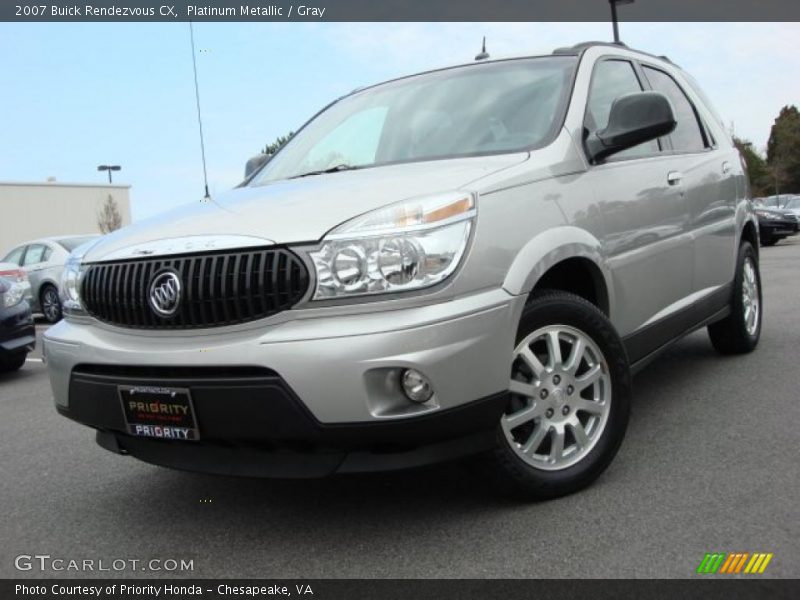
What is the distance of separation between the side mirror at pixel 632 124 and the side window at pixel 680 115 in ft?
3.23

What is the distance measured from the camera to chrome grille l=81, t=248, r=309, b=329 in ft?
8.12

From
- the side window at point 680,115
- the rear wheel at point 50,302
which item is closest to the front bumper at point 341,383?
the side window at point 680,115

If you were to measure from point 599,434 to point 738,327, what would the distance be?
2.59 meters

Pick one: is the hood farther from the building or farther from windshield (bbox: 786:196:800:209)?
the building

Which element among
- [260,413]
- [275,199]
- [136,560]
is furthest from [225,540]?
[275,199]

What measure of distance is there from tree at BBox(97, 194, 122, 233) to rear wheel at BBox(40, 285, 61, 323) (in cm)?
3341

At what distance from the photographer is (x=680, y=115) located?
15.0ft

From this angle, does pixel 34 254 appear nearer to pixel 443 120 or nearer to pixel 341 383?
pixel 443 120

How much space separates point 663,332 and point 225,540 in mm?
2279

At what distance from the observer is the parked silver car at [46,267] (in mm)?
13227

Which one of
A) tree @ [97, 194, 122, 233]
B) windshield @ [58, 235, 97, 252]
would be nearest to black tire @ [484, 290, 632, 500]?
windshield @ [58, 235, 97, 252]

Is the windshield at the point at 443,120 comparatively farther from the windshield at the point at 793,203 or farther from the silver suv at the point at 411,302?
the windshield at the point at 793,203

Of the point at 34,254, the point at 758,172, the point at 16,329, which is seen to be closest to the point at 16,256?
the point at 34,254

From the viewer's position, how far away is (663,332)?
3.79 meters
